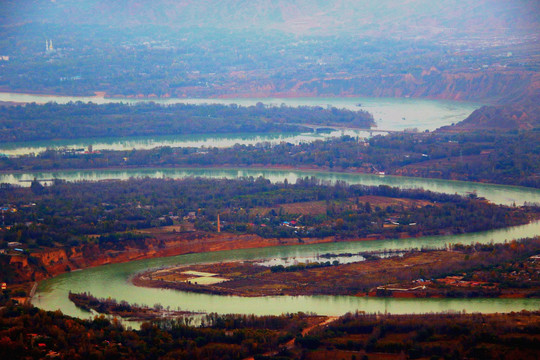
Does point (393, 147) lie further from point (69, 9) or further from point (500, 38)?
point (69, 9)

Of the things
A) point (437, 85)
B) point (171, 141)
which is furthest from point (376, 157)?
point (437, 85)

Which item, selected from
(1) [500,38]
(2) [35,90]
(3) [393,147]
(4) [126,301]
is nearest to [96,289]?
(4) [126,301]

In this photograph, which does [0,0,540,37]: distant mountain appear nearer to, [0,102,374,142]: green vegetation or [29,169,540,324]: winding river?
[0,102,374,142]: green vegetation

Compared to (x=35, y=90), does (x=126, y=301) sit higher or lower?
lower

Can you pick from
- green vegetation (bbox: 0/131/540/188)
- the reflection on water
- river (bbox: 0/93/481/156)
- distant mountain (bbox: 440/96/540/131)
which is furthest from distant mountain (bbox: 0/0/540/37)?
green vegetation (bbox: 0/131/540/188)

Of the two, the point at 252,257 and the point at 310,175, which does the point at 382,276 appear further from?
the point at 310,175
